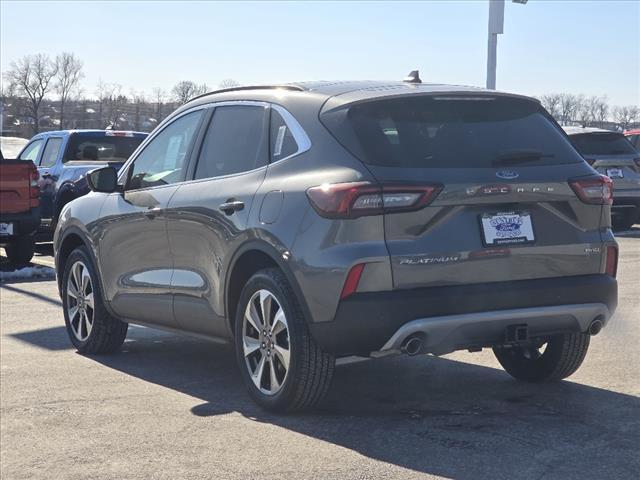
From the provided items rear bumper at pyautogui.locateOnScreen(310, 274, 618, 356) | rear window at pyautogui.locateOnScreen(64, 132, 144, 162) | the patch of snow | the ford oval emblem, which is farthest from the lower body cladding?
rear window at pyautogui.locateOnScreen(64, 132, 144, 162)

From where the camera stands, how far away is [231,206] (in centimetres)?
606

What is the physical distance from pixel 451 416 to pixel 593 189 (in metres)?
1.40

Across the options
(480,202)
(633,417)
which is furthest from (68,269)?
(633,417)

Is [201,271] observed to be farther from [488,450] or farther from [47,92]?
[47,92]

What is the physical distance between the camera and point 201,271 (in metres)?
6.47

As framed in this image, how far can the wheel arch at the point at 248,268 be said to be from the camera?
5.50 m

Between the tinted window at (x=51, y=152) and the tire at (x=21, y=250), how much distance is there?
91.0 inches

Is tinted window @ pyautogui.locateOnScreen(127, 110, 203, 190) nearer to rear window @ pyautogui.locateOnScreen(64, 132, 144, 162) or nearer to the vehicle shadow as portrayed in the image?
the vehicle shadow

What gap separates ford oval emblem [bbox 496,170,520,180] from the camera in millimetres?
5445

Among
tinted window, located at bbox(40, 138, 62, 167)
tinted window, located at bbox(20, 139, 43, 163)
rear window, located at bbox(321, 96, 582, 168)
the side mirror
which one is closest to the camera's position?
rear window, located at bbox(321, 96, 582, 168)

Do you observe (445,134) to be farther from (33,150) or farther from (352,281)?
(33,150)

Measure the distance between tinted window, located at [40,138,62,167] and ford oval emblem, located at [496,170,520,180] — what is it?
12.1 m

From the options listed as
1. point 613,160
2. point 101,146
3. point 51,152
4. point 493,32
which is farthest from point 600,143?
point 51,152

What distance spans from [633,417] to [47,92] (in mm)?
124607
